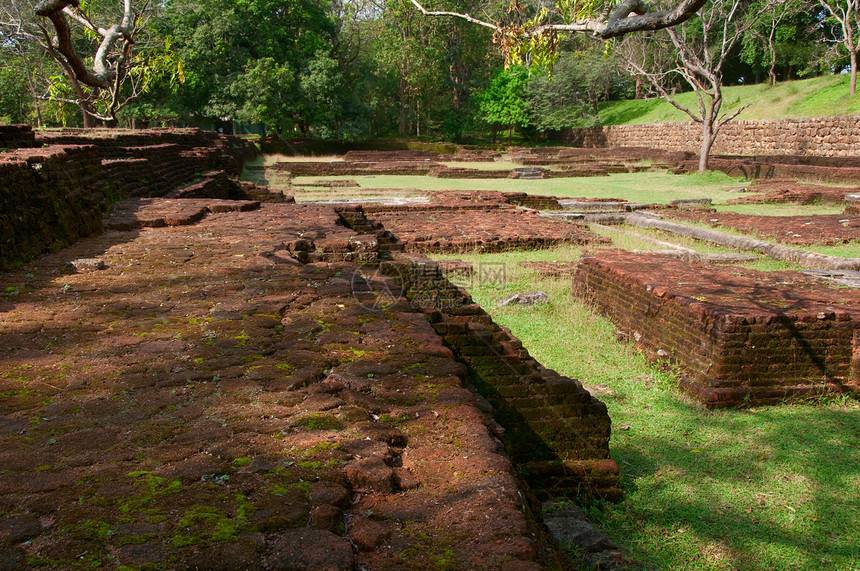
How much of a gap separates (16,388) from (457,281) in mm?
5612

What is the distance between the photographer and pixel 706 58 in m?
20.7

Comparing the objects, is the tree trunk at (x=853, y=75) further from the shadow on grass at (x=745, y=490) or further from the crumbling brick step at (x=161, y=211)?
the shadow on grass at (x=745, y=490)

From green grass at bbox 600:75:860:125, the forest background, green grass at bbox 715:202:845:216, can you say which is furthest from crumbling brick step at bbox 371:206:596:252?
green grass at bbox 600:75:860:125

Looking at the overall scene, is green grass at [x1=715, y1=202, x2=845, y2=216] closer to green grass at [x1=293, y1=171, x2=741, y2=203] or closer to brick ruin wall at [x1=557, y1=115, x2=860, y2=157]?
green grass at [x1=293, y1=171, x2=741, y2=203]

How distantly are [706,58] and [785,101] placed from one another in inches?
A: 378

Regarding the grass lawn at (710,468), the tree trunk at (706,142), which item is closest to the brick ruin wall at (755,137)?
the tree trunk at (706,142)

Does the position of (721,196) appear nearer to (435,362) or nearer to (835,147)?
(835,147)

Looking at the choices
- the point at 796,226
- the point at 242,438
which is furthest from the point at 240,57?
the point at 242,438

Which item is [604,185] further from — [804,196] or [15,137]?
[15,137]

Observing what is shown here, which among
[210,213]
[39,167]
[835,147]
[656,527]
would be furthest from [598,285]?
[835,147]

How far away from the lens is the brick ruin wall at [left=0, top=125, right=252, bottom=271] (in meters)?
4.69

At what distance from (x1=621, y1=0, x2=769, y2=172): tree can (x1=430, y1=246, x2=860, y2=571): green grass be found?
1564cm

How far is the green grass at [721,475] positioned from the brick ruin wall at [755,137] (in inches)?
841

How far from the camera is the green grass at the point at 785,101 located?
24.8 m
